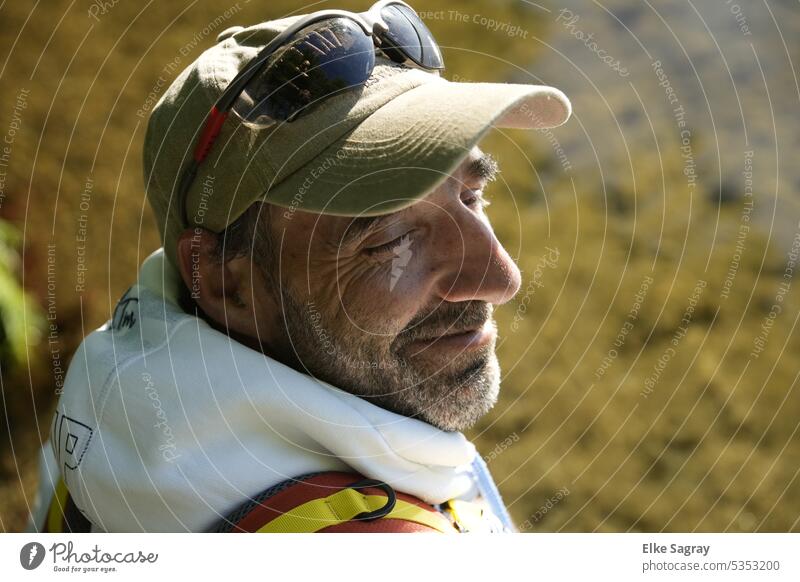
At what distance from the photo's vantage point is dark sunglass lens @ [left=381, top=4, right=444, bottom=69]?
4.24ft

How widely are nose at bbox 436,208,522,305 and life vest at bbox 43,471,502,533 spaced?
29cm

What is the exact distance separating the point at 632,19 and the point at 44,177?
2.27 meters

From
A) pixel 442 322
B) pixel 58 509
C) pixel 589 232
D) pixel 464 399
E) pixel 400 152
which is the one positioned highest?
pixel 400 152

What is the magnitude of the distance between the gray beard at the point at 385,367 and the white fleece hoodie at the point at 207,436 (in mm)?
37

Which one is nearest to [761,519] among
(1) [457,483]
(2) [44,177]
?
(1) [457,483]

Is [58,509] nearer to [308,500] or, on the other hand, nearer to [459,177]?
[308,500]

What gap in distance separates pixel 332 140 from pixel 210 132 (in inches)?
6.5

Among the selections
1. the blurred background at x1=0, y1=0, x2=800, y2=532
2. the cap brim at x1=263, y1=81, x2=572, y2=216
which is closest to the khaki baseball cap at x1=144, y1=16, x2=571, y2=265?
the cap brim at x1=263, y1=81, x2=572, y2=216

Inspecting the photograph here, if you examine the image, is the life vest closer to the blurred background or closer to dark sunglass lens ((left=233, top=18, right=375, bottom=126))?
dark sunglass lens ((left=233, top=18, right=375, bottom=126))

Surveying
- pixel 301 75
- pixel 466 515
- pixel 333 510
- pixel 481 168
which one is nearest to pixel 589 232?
pixel 481 168

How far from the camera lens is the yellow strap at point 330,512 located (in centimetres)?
107
